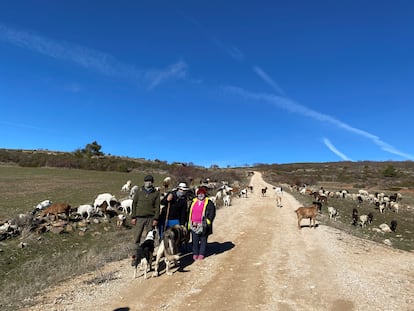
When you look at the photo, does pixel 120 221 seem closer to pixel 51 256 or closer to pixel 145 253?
pixel 51 256

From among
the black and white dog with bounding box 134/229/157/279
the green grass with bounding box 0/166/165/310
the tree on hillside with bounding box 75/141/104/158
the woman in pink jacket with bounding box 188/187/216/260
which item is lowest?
the green grass with bounding box 0/166/165/310

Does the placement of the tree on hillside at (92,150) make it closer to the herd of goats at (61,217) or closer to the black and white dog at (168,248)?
the herd of goats at (61,217)

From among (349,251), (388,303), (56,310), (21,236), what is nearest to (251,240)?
(349,251)

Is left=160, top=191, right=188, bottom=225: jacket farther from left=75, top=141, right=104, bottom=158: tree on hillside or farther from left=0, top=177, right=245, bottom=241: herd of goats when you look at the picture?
left=75, top=141, right=104, bottom=158: tree on hillside

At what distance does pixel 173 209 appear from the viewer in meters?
9.44

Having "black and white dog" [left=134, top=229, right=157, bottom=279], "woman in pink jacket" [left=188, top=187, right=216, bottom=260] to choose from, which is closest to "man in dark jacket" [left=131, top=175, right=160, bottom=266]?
"black and white dog" [left=134, top=229, right=157, bottom=279]

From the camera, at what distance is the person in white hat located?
934 cm

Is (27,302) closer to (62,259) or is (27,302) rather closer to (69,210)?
(62,259)

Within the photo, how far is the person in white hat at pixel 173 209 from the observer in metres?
9.34

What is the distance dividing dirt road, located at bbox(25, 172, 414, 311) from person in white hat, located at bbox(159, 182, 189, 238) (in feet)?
3.65

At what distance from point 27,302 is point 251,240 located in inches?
298

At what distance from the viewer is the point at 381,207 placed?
3098 cm

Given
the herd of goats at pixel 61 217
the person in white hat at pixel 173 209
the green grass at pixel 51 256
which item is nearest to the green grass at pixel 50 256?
the green grass at pixel 51 256

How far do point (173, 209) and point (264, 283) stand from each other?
313 cm
